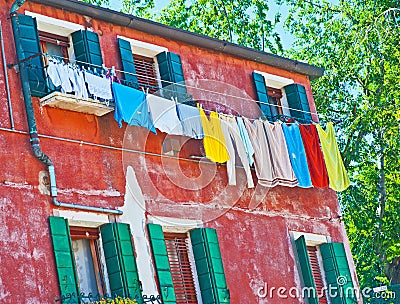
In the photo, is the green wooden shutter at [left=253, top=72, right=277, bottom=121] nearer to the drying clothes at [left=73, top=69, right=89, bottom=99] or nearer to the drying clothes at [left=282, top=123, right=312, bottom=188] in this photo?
the drying clothes at [left=282, top=123, right=312, bottom=188]

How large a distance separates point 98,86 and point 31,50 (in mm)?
1278

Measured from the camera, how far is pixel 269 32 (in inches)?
1303

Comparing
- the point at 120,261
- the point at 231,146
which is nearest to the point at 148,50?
the point at 231,146

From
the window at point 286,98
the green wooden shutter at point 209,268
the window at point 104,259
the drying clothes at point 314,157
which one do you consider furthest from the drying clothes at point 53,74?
the window at point 286,98

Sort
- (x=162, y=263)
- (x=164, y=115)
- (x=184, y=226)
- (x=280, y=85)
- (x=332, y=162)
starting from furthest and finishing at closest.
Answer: (x=280, y=85) < (x=332, y=162) < (x=184, y=226) < (x=164, y=115) < (x=162, y=263)

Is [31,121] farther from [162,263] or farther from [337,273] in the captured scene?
[337,273]

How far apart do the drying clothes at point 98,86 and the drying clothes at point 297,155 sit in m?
5.06

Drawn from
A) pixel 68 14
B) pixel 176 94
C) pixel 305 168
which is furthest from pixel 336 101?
pixel 68 14

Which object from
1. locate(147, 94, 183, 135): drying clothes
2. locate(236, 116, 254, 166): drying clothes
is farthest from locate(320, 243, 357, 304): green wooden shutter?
locate(147, 94, 183, 135): drying clothes

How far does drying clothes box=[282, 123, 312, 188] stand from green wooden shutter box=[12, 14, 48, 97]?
20.3 feet

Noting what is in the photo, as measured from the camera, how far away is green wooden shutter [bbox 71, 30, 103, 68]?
19.6 m

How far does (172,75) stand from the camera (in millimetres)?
21406

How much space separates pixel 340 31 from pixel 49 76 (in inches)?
546

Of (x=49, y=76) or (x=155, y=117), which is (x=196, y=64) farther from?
(x=49, y=76)
